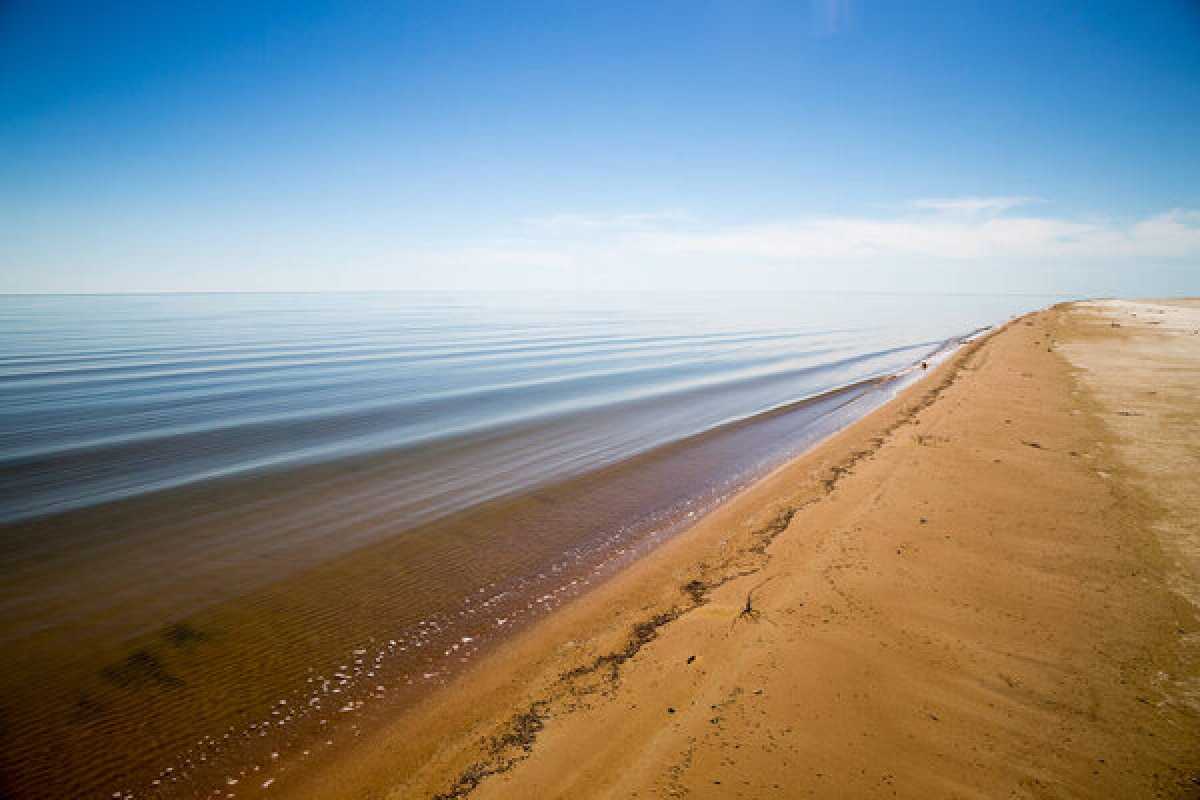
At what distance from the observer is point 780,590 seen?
550 centimetres

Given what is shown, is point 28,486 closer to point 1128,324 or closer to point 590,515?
point 590,515

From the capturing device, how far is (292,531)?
29.3 ft

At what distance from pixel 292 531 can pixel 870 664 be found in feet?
30.3

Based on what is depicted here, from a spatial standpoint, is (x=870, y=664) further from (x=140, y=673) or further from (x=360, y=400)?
(x=360, y=400)

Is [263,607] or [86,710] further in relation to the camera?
[263,607]

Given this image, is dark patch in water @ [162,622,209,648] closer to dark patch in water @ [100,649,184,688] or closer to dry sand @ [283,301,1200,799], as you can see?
dark patch in water @ [100,649,184,688]

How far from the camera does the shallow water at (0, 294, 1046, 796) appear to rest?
4945 mm

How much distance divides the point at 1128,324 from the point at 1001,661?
169ft

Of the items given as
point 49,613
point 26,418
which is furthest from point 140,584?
point 26,418

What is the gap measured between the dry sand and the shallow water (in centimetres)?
109

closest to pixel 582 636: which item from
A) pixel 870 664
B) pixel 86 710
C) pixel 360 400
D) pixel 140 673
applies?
pixel 870 664

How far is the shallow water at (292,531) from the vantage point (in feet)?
16.2

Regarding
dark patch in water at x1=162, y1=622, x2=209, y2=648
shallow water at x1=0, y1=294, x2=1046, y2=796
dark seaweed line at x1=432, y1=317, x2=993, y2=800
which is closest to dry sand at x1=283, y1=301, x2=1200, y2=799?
dark seaweed line at x1=432, y1=317, x2=993, y2=800

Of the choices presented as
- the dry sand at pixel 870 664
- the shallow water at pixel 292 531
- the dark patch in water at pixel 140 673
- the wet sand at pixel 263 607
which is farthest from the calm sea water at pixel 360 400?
the dry sand at pixel 870 664
